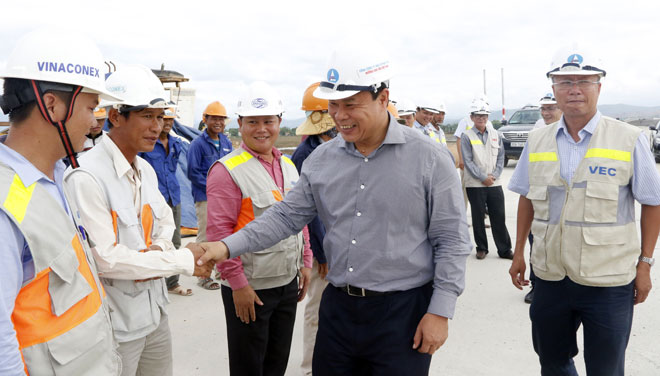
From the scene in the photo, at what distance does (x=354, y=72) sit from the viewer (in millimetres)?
2070

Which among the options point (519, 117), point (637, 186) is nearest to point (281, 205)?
point (637, 186)

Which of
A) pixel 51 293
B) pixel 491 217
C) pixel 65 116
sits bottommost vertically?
pixel 491 217

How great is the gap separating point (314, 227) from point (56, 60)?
2.08 meters

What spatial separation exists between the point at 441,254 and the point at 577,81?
4.93 ft

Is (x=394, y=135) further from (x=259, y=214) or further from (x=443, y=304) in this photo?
(x=259, y=214)

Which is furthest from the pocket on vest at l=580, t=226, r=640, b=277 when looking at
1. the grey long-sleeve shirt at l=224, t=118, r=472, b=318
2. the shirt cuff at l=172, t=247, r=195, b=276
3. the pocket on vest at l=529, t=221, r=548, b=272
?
the shirt cuff at l=172, t=247, r=195, b=276

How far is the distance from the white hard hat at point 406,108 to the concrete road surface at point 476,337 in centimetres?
277

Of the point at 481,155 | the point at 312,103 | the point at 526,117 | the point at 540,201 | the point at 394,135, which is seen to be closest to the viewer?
the point at 394,135

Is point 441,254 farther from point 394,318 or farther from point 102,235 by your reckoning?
point 102,235

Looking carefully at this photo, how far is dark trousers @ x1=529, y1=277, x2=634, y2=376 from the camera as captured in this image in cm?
256

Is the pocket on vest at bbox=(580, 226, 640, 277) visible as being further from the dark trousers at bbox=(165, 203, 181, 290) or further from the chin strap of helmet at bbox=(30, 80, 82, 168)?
the dark trousers at bbox=(165, 203, 181, 290)

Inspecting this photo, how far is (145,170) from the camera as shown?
253 centimetres

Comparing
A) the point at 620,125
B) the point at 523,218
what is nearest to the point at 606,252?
the point at 523,218

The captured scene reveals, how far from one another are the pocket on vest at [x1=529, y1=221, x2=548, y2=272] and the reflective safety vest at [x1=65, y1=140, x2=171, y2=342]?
2.16m
